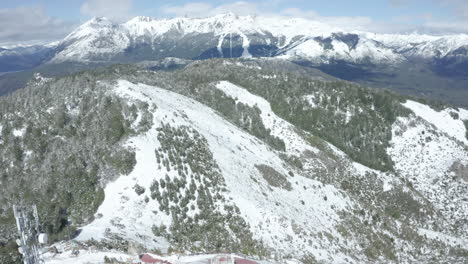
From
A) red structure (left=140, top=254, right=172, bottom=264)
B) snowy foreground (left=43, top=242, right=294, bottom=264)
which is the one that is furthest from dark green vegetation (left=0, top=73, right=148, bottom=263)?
red structure (left=140, top=254, right=172, bottom=264)

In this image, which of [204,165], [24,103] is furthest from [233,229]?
[24,103]

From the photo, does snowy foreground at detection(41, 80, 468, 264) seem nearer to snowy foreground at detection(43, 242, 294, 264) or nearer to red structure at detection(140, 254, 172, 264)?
snowy foreground at detection(43, 242, 294, 264)

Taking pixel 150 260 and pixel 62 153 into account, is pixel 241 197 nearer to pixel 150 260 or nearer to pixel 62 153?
pixel 150 260

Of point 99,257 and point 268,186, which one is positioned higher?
point 99,257

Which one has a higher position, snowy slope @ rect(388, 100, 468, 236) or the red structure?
the red structure

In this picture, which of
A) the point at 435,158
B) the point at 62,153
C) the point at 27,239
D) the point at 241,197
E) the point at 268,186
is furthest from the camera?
the point at 435,158

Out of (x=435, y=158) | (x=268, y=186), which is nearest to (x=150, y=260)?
(x=268, y=186)

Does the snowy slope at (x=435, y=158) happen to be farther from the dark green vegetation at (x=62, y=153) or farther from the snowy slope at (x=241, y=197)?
the dark green vegetation at (x=62, y=153)
